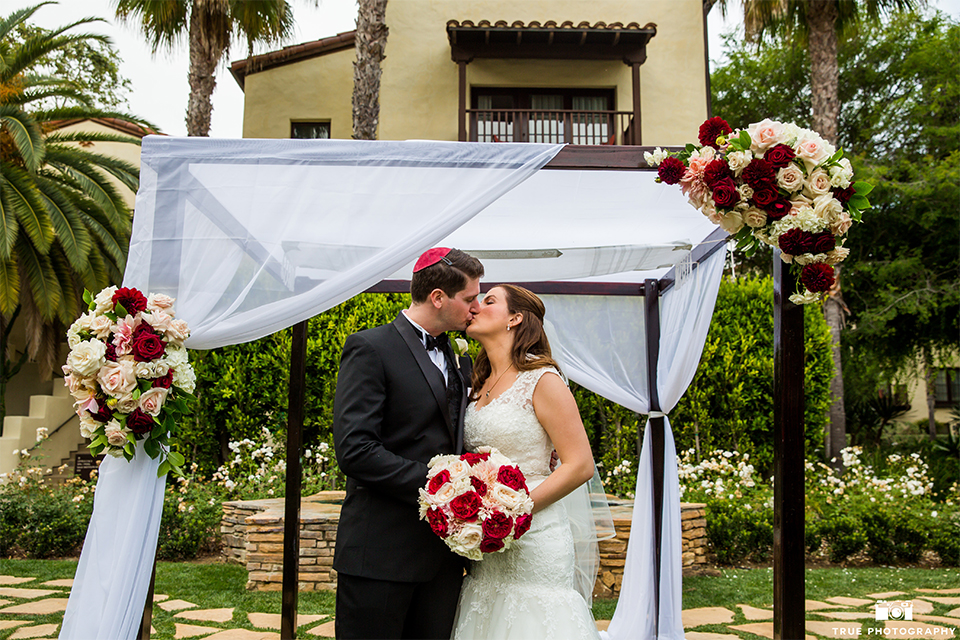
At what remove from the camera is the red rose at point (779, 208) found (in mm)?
2887

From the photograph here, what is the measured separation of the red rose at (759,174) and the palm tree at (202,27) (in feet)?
29.1

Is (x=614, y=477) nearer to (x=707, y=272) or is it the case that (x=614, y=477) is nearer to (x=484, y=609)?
(x=707, y=272)

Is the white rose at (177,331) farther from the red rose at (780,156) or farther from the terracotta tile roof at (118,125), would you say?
the terracotta tile roof at (118,125)

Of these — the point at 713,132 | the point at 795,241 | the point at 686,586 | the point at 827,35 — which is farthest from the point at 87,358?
the point at 827,35

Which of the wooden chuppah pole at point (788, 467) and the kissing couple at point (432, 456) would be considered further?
the wooden chuppah pole at point (788, 467)

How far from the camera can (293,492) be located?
438cm

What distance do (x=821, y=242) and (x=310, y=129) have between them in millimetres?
11285

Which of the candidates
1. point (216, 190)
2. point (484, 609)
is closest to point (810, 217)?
point (484, 609)

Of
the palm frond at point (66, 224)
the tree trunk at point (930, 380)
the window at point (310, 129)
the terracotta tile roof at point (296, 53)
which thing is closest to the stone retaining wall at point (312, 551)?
the palm frond at point (66, 224)

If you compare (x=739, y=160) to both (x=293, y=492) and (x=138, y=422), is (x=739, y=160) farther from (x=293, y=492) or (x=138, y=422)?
(x=293, y=492)

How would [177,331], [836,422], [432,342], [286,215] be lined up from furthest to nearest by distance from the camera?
1. [836,422]
2. [286,215]
3. [177,331]
4. [432,342]

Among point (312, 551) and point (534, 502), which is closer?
point (534, 502)

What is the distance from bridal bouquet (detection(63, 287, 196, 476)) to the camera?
286 cm

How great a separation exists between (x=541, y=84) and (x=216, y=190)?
9765mm
